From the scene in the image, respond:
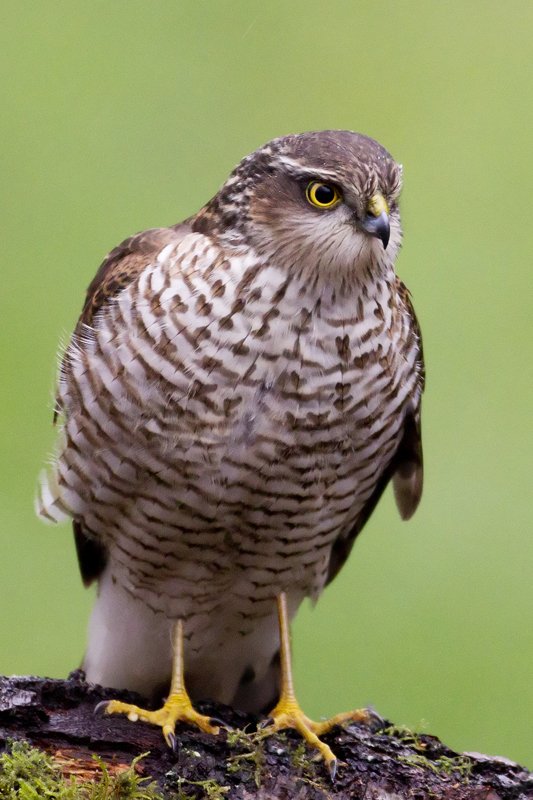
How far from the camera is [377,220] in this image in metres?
4.02

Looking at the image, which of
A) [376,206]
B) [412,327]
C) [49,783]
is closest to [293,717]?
[49,783]

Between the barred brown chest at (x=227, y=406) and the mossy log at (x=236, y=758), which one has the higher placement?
the barred brown chest at (x=227, y=406)

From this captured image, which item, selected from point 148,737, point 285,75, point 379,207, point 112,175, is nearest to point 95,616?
point 148,737

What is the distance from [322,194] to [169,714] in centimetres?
163

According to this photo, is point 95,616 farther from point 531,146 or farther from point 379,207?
point 531,146

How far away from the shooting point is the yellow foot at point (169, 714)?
4.12 m

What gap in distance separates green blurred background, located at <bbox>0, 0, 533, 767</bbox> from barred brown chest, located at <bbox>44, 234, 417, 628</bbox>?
192cm

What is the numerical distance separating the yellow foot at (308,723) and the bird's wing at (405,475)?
691 mm

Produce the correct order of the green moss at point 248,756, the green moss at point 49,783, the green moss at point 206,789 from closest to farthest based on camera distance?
the green moss at point 49,783, the green moss at point 206,789, the green moss at point 248,756

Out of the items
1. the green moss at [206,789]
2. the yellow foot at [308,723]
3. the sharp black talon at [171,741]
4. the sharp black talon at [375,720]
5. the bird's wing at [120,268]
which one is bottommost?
the green moss at [206,789]

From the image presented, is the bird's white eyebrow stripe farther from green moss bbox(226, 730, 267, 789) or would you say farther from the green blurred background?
the green blurred background

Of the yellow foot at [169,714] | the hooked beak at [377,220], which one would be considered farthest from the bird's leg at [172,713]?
the hooked beak at [377,220]

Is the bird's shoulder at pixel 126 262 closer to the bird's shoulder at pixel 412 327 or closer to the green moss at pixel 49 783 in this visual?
the bird's shoulder at pixel 412 327

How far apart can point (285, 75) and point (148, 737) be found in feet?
20.5
